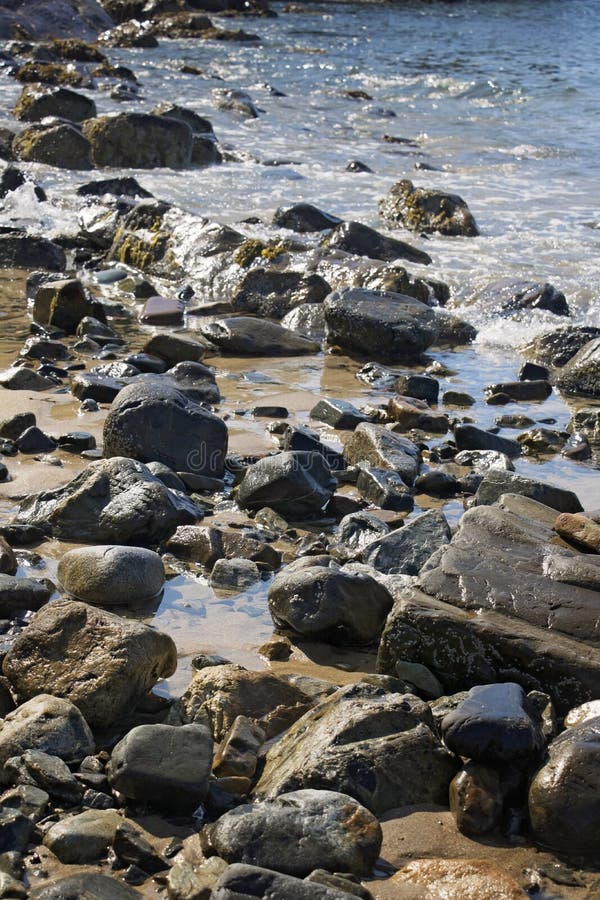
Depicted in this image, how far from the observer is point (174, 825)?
2830 mm

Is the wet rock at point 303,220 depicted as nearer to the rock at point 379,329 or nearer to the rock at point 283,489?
the rock at point 379,329

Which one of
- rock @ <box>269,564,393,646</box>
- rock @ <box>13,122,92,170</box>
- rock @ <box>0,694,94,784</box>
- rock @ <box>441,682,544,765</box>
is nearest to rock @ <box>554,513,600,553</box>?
rock @ <box>269,564,393,646</box>

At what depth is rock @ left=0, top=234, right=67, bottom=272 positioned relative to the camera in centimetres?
Answer: 956

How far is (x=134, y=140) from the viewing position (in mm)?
14281

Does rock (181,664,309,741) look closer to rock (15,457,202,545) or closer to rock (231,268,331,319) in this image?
rock (15,457,202,545)

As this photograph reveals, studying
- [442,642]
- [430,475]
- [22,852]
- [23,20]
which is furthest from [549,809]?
[23,20]

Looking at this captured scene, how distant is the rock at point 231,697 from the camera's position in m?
3.29

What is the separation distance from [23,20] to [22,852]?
29.6m

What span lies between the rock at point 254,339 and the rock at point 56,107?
10.3 meters

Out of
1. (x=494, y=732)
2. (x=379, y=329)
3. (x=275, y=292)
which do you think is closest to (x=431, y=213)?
(x=275, y=292)

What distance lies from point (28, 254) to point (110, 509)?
5599 mm

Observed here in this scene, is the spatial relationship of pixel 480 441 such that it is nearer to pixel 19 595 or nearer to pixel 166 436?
pixel 166 436

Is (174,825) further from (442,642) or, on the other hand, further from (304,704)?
(442,642)

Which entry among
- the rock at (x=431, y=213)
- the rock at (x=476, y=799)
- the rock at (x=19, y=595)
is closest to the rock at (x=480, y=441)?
the rock at (x=19, y=595)
